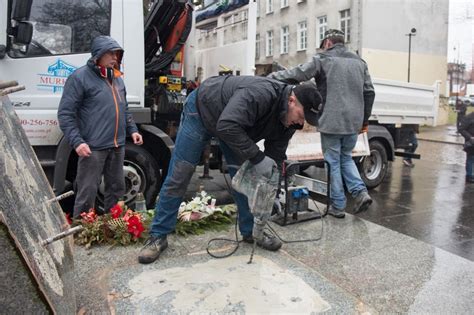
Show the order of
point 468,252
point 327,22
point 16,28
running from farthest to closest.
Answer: point 327,22 < point 468,252 < point 16,28

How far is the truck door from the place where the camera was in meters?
4.03

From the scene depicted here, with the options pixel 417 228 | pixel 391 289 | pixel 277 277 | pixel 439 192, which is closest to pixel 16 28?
pixel 277 277

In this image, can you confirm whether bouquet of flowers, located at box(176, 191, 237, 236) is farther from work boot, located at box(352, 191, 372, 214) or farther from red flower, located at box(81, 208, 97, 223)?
work boot, located at box(352, 191, 372, 214)

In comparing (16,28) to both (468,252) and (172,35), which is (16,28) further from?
(468,252)

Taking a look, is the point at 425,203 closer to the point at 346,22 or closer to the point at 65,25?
the point at 65,25

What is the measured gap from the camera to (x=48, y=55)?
4141mm

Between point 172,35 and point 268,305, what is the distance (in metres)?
3.55

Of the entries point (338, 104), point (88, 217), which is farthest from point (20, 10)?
point (338, 104)

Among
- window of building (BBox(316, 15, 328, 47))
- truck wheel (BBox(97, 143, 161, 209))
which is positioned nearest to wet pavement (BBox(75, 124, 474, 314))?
truck wheel (BBox(97, 143, 161, 209))

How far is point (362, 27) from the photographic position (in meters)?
23.9

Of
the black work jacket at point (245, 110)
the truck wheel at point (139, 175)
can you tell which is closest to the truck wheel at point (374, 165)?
the truck wheel at point (139, 175)

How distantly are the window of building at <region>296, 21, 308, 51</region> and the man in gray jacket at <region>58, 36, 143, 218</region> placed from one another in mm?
25407

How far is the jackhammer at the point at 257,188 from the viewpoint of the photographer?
2.99 metres

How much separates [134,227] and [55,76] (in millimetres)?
1725
